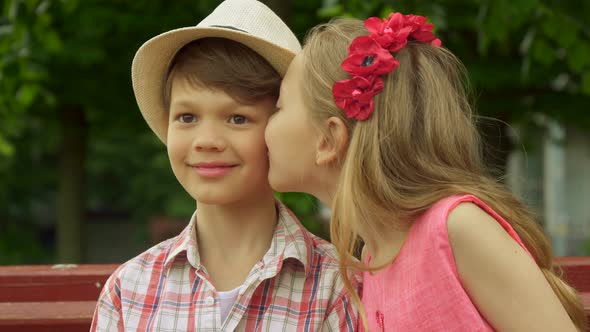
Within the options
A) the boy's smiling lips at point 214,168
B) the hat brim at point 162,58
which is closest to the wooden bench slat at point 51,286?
the hat brim at point 162,58

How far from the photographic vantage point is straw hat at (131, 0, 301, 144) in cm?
226

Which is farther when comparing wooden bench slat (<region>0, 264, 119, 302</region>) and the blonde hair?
A: wooden bench slat (<region>0, 264, 119, 302</region>)

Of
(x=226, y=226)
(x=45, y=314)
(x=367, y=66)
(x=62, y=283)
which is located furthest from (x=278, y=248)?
(x=62, y=283)

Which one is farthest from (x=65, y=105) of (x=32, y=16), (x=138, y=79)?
(x=138, y=79)

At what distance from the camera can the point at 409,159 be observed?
6.82 ft

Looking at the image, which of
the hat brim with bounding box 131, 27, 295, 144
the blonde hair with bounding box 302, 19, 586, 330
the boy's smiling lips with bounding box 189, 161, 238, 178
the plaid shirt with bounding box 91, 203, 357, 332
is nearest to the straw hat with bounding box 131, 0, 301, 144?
the hat brim with bounding box 131, 27, 295, 144

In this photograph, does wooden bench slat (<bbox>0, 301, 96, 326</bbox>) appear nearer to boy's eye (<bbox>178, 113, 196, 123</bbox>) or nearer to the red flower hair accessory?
boy's eye (<bbox>178, 113, 196, 123</bbox>)

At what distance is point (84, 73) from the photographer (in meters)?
8.98

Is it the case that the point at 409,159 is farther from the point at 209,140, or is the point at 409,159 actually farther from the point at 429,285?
the point at 209,140

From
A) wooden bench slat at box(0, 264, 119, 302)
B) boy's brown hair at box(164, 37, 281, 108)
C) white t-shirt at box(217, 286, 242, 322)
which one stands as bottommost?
wooden bench slat at box(0, 264, 119, 302)

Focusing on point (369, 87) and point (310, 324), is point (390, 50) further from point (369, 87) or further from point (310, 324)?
point (310, 324)

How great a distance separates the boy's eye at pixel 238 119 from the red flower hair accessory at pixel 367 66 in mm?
277

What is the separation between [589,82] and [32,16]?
3264 millimetres

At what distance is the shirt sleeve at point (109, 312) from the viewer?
2.28 meters
